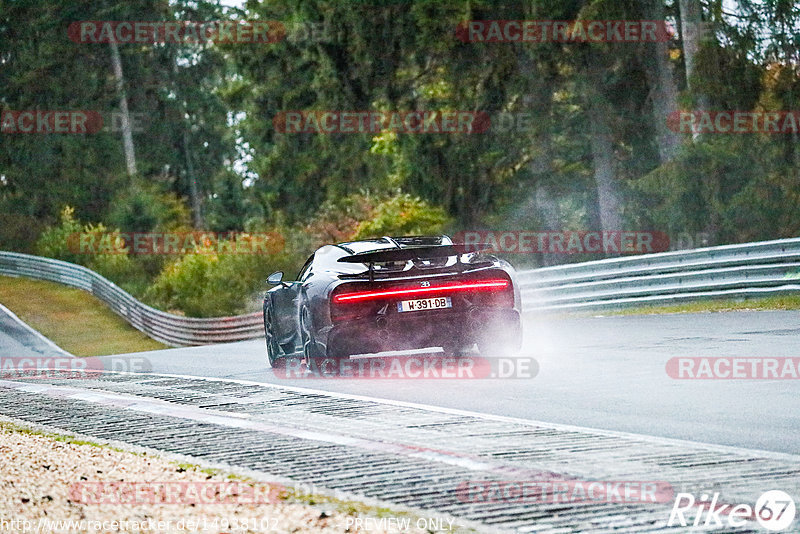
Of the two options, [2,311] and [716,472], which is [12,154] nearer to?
[2,311]

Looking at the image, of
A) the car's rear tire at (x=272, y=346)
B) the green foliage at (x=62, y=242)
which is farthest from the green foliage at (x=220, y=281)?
the car's rear tire at (x=272, y=346)

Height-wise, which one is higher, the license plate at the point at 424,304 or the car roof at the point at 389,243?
the car roof at the point at 389,243

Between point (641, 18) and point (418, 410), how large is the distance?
25.3 metres

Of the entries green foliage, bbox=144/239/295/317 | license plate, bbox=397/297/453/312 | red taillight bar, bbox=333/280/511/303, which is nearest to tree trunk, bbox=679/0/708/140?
green foliage, bbox=144/239/295/317

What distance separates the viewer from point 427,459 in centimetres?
736

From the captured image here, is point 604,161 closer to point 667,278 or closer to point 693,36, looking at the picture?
point 693,36

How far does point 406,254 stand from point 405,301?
1.84ft

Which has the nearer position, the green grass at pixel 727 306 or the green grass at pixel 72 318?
the green grass at pixel 727 306

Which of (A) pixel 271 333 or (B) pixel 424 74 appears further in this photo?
(B) pixel 424 74

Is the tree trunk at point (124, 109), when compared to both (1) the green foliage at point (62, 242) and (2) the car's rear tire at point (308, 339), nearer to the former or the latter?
(1) the green foliage at point (62, 242)

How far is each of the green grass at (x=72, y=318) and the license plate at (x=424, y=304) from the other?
24469mm

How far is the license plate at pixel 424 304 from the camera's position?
41.6ft

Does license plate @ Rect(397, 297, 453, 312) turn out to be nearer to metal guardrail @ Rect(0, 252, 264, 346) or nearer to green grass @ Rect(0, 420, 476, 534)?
green grass @ Rect(0, 420, 476, 534)

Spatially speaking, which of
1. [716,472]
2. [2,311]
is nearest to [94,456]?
[716,472]
